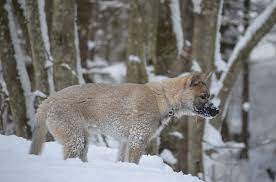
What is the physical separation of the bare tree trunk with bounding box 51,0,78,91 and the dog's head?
2.97m

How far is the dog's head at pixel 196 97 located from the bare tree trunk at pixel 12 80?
15.0 feet

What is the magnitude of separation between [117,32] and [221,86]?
14.6m

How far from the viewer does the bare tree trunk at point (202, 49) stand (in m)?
12.2

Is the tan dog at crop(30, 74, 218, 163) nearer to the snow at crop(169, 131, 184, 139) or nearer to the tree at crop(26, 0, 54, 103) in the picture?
the tree at crop(26, 0, 54, 103)

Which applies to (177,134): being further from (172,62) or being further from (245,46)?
(245,46)

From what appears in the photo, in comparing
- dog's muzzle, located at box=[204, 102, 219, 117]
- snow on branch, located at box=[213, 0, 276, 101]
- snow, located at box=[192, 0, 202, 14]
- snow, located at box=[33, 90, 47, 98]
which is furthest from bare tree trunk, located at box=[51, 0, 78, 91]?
snow on branch, located at box=[213, 0, 276, 101]

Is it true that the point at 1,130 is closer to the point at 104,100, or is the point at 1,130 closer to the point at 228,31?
the point at 104,100

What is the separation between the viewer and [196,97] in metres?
9.04

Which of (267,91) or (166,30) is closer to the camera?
(166,30)

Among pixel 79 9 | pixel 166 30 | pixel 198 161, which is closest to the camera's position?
pixel 198 161

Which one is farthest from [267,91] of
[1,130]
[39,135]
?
[39,135]

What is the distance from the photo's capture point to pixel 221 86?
12.6 metres

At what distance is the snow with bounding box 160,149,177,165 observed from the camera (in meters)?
12.5

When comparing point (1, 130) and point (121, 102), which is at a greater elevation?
point (121, 102)
